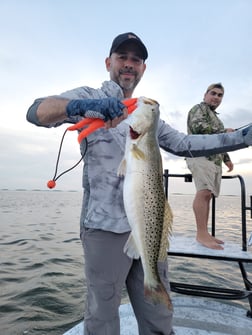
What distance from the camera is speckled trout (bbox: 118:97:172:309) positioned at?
2.20 meters

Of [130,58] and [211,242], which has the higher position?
[130,58]

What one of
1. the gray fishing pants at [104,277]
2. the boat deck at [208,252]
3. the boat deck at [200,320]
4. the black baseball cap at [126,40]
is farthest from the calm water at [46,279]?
the black baseball cap at [126,40]

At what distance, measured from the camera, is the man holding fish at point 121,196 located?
7.24ft

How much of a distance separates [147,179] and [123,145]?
48cm

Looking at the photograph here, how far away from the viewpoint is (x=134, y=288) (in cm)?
268

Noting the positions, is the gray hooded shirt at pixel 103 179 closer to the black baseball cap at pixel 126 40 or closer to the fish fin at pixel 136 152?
the fish fin at pixel 136 152

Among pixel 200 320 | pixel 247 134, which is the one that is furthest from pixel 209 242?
pixel 247 134

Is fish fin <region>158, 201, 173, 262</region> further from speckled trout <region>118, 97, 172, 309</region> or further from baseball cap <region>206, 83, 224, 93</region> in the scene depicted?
baseball cap <region>206, 83, 224, 93</region>

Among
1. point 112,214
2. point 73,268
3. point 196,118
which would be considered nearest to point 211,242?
point 196,118

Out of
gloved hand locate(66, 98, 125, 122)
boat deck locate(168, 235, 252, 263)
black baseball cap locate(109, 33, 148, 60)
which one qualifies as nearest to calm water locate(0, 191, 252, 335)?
boat deck locate(168, 235, 252, 263)

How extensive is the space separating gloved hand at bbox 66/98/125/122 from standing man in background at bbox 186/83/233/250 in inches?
124

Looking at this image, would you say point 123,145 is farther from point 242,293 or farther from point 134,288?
point 242,293

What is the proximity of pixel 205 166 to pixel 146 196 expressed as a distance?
9.87 ft

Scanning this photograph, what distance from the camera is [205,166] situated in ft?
16.5
